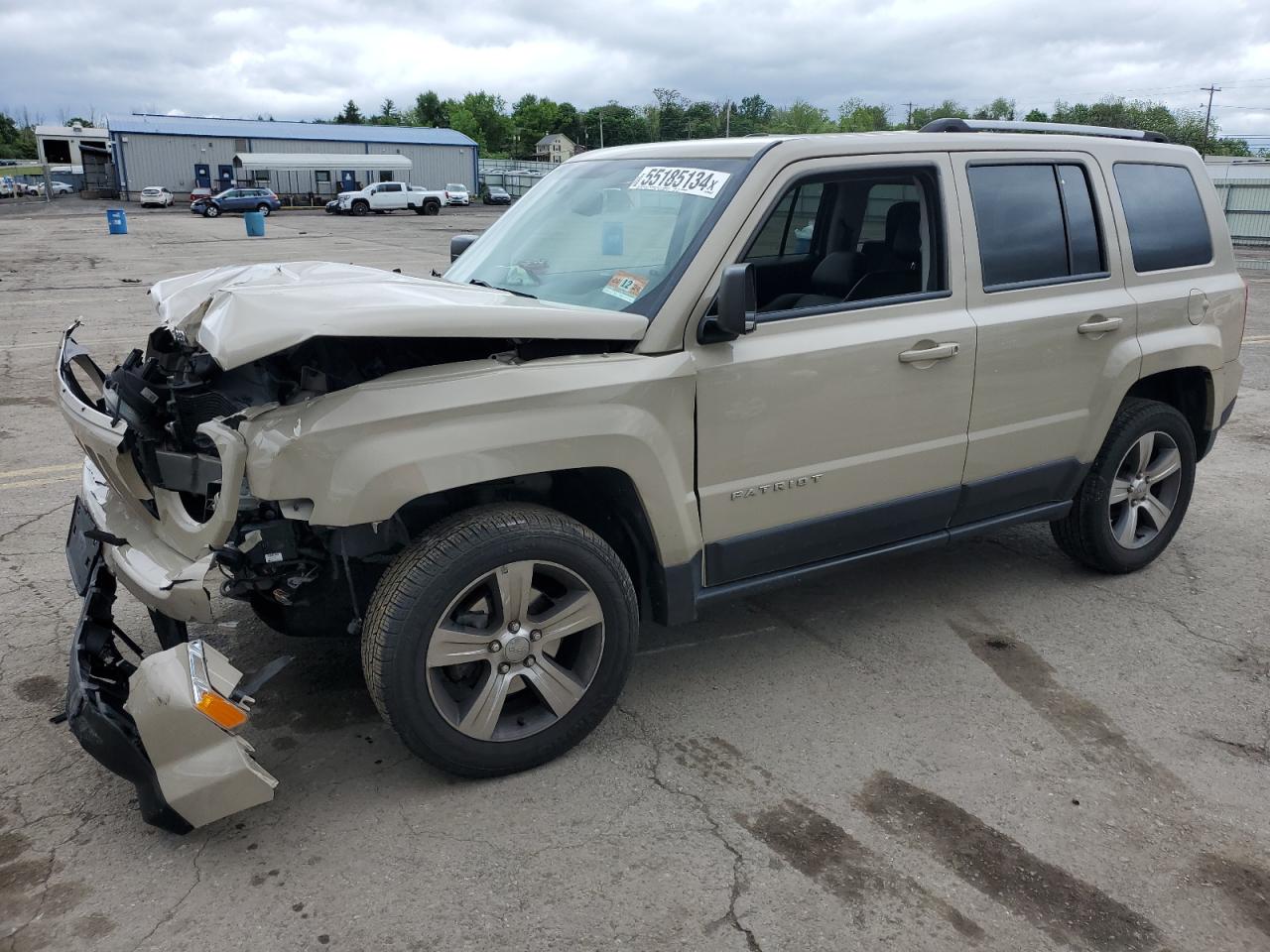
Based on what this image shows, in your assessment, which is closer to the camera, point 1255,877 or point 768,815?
point 1255,877

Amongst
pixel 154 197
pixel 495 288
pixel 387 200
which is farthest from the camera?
pixel 154 197

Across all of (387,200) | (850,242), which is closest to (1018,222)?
(850,242)

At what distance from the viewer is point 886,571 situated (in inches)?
194

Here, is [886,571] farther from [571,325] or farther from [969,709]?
[571,325]

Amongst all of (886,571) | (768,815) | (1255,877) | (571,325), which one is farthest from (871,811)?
(886,571)

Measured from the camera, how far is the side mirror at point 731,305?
10.1 feet

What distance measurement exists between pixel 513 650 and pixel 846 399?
1.47 m

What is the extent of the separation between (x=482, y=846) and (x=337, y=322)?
59.6 inches

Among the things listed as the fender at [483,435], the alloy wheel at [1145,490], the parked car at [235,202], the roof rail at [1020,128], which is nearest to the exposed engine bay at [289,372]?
the fender at [483,435]

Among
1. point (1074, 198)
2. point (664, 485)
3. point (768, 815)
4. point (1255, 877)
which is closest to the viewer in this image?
point (1255, 877)

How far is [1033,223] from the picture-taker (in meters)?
4.10

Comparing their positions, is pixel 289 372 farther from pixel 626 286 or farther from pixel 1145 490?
pixel 1145 490

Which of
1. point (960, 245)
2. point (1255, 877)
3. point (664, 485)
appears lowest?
point (1255, 877)

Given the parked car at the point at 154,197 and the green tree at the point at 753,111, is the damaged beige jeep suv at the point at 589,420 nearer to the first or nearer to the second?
the parked car at the point at 154,197
